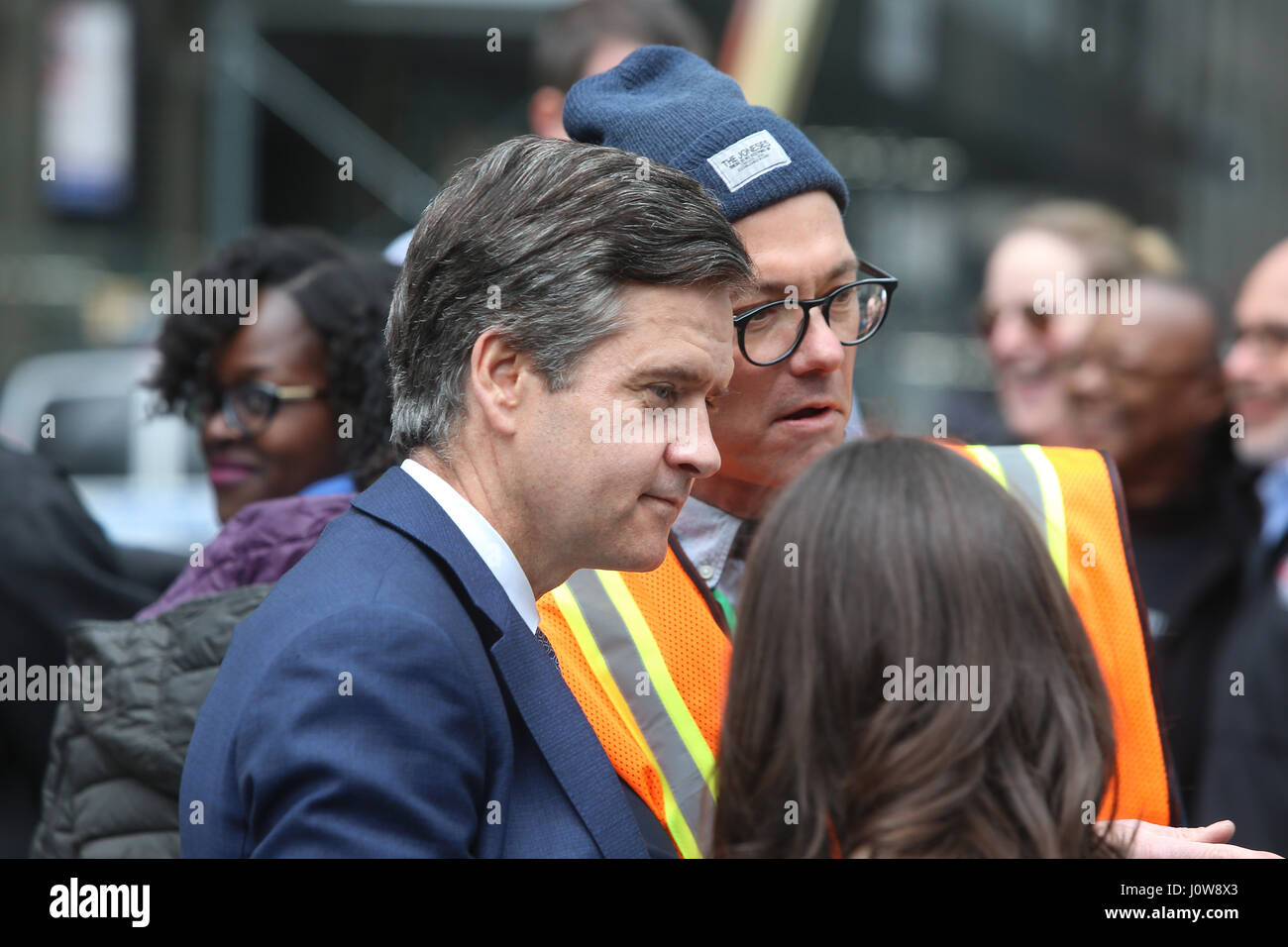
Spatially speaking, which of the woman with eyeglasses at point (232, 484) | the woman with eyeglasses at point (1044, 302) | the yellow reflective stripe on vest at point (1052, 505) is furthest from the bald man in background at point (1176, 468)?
the woman with eyeglasses at point (232, 484)

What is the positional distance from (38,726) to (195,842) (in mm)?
1285

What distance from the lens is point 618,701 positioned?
6.50 ft

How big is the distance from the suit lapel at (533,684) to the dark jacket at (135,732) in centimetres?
71

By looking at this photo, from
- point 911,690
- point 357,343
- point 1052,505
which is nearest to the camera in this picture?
point 911,690

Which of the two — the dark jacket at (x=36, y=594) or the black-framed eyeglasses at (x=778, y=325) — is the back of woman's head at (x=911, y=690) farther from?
the dark jacket at (x=36, y=594)

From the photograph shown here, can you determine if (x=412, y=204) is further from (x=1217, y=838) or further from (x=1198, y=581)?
(x=1217, y=838)

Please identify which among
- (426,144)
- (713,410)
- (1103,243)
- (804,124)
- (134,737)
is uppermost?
(426,144)

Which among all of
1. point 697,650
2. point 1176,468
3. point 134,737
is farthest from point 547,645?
point 1176,468

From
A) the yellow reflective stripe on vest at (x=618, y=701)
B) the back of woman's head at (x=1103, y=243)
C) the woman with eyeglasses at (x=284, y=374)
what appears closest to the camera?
the yellow reflective stripe on vest at (x=618, y=701)

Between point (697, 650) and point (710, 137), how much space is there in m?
0.76

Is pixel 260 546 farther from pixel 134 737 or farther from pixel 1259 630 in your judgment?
pixel 1259 630

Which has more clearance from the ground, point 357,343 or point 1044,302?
point 1044,302

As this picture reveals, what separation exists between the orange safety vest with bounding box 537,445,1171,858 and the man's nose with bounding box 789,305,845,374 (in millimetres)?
239

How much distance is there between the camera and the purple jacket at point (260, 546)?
97.6 inches
